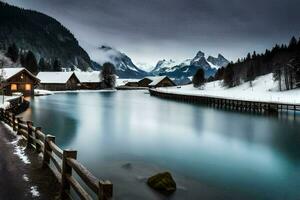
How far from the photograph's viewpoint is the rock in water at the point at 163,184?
14.9 m

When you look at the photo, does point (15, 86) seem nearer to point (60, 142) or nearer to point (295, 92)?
point (60, 142)

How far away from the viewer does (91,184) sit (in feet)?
24.3

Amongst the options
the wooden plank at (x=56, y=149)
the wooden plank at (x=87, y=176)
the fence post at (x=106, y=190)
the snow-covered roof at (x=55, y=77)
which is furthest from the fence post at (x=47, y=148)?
the snow-covered roof at (x=55, y=77)

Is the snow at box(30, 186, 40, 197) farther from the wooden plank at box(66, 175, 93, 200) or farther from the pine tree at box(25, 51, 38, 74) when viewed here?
the pine tree at box(25, 51, 38, 74)

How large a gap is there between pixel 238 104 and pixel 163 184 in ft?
193

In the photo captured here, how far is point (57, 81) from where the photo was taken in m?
135

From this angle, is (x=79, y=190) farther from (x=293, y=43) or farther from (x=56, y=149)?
(x=293, y=43)

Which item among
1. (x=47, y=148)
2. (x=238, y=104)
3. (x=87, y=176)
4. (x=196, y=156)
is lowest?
(x=196, y=156)

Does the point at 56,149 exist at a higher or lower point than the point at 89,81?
lower

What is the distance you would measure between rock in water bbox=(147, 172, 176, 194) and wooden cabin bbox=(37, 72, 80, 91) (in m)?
125

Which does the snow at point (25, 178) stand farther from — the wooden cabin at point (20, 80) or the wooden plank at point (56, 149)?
the wooden cabin at point (20, 80)

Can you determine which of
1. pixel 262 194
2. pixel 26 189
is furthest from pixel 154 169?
pixel 26 189

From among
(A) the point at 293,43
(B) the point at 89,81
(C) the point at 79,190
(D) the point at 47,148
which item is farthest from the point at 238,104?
(A) the point at 293,43

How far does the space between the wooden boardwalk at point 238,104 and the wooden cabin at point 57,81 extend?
155 ft
